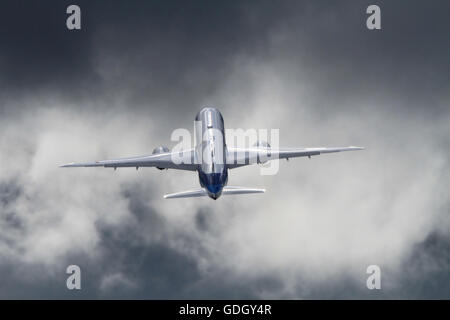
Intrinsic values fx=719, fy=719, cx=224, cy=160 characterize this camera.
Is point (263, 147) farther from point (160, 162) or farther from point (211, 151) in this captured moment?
point (160, 162)

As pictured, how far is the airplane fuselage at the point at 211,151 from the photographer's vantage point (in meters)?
111

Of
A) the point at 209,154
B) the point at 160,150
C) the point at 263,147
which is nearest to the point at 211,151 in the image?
the point at 209,154

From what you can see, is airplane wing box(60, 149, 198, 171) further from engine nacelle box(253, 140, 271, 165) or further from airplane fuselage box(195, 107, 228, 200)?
engine nacelle box(253, 140, 271, 165)

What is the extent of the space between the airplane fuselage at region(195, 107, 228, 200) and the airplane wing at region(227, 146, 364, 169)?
2906 millimetres

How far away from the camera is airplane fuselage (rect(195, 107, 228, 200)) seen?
110625 millimetres

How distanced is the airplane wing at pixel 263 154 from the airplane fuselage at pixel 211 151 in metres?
2.91

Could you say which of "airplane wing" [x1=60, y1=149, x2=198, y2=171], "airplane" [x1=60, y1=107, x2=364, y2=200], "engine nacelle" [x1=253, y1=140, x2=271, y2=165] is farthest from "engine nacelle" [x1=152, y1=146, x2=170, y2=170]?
"engine nacelle" [x1=253, y1=140, x2=271, y2=165]

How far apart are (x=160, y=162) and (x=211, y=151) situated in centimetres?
1327

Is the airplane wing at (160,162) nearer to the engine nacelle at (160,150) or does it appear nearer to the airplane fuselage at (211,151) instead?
the engine nacelle at (160,150)

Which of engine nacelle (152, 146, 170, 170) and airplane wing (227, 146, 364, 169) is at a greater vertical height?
engine nacelle (152, 146, 170, 170)

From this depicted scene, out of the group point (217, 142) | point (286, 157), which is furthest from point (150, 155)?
point (286, 157)

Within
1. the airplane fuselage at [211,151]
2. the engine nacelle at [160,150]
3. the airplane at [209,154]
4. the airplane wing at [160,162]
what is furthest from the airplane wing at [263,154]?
the engine nacelle at [160,150]

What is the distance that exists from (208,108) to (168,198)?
2144 cm

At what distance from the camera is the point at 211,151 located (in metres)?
113
